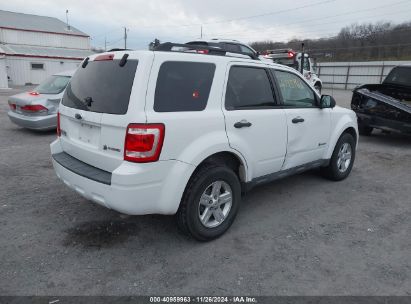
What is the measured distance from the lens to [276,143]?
12.7 ft

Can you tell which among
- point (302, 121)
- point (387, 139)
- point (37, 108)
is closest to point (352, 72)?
point (387, 139)

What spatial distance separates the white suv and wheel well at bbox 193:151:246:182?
1 cm

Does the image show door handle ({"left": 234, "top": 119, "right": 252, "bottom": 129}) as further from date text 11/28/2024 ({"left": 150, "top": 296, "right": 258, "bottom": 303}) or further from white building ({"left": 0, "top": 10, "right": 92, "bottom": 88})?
white building ({"left": 0, "top": 10, "right": 92, "bottom": 88})

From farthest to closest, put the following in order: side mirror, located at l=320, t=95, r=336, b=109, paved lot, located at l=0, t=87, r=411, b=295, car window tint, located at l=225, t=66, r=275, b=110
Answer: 1. side mirror, located at l=320, t=95, r=336, b=109
2. car window tint, located at l=225, t=66, r=275, b=110
3. paved lot, located at l=0, t=87, r=411, b=295

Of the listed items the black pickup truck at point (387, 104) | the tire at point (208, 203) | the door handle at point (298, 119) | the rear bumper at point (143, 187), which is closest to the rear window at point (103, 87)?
the rear bumper at point (143, 187)

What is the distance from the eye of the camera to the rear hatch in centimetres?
278

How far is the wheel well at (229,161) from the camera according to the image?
329 centimetres

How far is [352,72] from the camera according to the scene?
35250mm

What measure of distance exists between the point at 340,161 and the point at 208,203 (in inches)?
116

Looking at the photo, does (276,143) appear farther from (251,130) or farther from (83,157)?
(83,157)

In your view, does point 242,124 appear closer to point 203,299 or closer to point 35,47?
point 203,299

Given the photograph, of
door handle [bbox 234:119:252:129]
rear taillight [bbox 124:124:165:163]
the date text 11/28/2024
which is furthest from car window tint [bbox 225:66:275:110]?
the date text 11/28/2024

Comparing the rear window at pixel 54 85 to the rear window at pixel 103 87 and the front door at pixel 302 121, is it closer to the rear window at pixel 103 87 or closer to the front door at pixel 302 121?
the rear window at pixel 103 87

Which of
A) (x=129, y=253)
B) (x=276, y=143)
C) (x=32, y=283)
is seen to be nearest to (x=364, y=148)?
(x=276, y=143)
